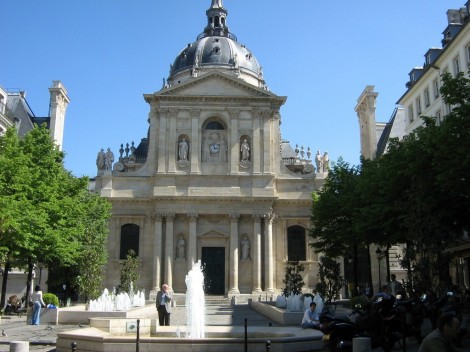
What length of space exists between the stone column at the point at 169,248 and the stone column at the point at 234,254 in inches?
190

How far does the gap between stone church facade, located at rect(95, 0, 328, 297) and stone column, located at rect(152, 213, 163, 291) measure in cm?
8

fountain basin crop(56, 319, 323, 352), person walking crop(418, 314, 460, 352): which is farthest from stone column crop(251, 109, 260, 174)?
person walking crop(418, 314, 460, 352)

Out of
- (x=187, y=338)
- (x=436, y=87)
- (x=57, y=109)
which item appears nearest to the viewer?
(x=187, y=338)


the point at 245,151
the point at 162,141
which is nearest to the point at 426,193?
the point at 245,151

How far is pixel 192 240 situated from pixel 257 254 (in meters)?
5.41

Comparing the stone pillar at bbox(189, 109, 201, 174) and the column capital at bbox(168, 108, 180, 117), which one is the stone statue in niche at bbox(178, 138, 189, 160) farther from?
the column capital at bbox(168, 108, 180, 117)

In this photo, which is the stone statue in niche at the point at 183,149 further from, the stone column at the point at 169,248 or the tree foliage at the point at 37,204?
the tree foliage at the point at 37,204

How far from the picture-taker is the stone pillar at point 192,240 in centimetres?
4419

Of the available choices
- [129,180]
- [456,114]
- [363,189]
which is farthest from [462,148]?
[129,180]

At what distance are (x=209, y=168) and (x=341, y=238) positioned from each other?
604 inches

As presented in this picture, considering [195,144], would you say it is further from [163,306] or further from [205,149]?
[163,306]

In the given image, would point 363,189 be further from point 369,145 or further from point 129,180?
point 369,145

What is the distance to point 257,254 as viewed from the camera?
4419cm

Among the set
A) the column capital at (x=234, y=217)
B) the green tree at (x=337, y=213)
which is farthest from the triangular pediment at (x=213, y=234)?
the green tree at (x=337, y=213)
